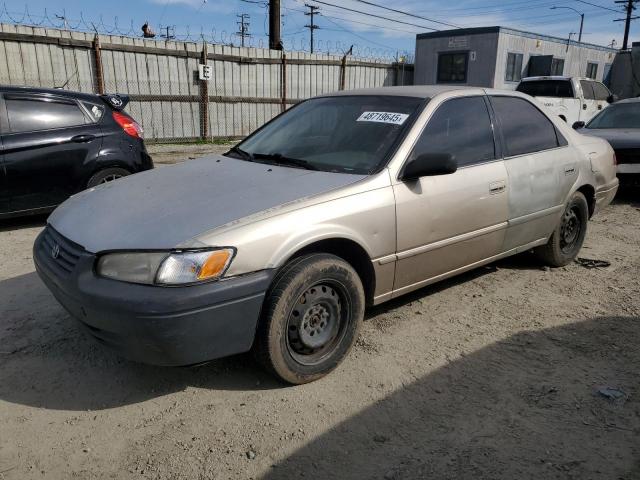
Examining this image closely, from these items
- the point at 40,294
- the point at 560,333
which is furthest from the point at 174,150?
the point at 560,333

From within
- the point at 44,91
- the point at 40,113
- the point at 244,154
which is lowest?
the point at 244,154

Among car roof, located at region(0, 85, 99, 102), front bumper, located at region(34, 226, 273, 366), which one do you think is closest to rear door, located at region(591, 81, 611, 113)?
car roof, located at region(0, 85, 99, 102)

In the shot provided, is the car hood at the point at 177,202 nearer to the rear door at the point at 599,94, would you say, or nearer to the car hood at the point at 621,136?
the car hood at the point at 621,136

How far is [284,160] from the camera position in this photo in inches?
141

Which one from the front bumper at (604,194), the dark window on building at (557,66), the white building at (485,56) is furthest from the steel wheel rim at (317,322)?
the dark window on building at (557,66)

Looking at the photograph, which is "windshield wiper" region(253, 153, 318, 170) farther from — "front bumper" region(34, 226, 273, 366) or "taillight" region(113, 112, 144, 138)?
"taillight" region(113, 112, 144, 138)

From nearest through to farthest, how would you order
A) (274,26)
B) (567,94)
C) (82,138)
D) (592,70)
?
(82,138), (567,94), (274,26), (592,70)

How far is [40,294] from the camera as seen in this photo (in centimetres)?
404

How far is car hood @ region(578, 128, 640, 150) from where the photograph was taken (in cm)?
760

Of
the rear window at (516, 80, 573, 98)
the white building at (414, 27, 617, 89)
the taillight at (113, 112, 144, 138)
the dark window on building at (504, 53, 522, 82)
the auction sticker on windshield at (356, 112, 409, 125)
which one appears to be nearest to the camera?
the auction sticker on windshield at (356, 112, 409, 125)

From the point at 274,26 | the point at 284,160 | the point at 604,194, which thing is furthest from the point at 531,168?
the point at 274,26

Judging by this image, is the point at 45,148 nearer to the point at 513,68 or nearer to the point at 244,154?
the point at 244,154

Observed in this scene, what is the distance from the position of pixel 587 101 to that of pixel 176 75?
11076 mm

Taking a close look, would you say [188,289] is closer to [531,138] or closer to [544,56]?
[531,138]
